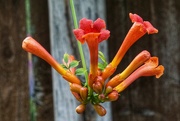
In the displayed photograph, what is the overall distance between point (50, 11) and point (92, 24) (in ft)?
2.76

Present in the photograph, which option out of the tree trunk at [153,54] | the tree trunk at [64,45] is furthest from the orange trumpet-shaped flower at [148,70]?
the tree trunk at [153,54]

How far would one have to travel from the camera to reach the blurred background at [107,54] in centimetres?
195

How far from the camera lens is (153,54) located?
2064mm

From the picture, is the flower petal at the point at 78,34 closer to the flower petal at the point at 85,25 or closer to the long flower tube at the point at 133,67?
the flower petal at the point at 85,25

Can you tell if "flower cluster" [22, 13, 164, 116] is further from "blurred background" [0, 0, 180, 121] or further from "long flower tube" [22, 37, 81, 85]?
"blurred background" [0, 0, 180, 121]

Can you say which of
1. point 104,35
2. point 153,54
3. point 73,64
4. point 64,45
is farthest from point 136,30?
point 153,54

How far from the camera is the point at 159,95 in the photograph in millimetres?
2074

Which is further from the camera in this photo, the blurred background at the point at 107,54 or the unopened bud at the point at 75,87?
the blurred background at the point at 107,54

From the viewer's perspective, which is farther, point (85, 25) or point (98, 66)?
point (98, 66)

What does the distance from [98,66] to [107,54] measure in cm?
74

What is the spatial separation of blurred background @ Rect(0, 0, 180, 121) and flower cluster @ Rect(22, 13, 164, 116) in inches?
25.7

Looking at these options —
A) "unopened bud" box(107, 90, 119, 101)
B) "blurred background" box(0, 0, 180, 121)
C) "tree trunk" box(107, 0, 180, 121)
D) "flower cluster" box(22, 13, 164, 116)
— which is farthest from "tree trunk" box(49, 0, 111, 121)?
"unopened bud" box(107, 90, 119, 101)

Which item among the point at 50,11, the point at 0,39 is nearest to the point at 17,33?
the point at 0,39

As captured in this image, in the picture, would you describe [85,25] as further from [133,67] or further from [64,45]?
[64,45]
